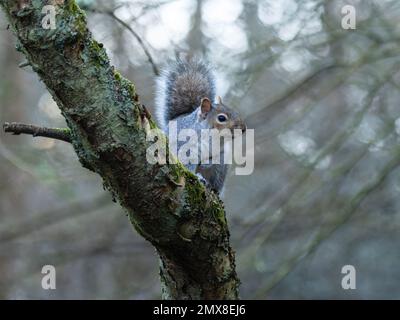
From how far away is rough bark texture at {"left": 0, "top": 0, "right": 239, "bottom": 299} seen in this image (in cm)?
136

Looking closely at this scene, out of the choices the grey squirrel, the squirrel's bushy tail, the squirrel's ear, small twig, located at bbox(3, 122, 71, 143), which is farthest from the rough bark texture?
the squirrel's bushy tail

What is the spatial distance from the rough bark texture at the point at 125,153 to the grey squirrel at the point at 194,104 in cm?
106

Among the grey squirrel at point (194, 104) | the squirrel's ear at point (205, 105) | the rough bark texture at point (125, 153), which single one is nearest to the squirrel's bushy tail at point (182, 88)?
the grey squirrel at point (194, 104)

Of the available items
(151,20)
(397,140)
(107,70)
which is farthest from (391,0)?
(107,70)

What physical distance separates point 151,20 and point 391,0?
140 centimetres

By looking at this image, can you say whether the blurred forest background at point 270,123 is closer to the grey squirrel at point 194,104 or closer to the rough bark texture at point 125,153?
the grey squirrel at point 194,104

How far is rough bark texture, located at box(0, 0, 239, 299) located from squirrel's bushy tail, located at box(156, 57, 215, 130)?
135 centimetres

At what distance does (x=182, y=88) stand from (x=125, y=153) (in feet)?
5.38

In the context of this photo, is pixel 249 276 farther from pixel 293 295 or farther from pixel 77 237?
pixel 77 237

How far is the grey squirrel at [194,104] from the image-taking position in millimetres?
2865

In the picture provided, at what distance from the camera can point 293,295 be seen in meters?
6.80

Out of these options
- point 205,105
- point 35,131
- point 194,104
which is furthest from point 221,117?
point 35,131

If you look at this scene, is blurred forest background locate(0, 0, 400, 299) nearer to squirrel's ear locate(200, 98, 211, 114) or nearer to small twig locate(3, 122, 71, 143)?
squirrel's ear locate(200, 98, 211, 114)

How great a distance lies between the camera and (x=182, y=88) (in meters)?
3.09
